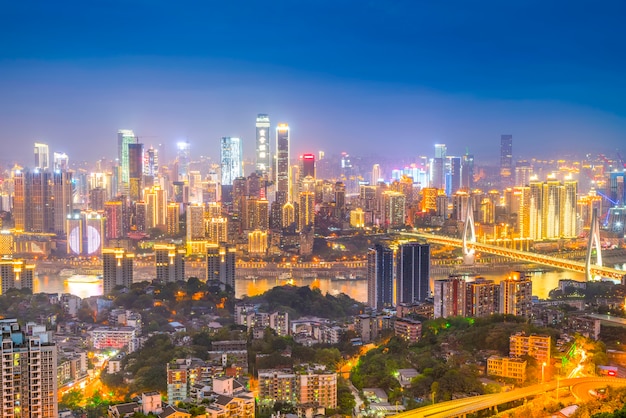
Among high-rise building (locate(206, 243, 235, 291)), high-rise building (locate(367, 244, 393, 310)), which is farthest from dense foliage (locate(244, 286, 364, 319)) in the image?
high-rise building (locate(206, 243, 235, 291))

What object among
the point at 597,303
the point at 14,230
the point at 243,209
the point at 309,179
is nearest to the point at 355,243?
the point at 243,209

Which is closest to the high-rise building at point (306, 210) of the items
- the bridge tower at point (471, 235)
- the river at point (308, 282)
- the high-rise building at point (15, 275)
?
the bridge tower at point (471, 235)

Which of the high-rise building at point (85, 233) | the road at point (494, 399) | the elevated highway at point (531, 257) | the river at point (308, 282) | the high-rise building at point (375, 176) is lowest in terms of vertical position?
the river at point (308, 282)

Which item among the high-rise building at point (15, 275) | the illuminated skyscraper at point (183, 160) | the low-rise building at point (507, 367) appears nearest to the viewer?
the low-rise building at point (507, 367)

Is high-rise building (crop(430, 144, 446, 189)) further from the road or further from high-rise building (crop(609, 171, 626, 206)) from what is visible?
the road

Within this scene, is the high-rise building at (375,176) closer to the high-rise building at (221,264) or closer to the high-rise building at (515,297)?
the high-rise building at (221,264)

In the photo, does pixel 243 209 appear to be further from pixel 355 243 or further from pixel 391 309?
pixel 391 309
